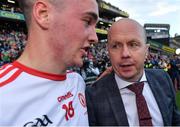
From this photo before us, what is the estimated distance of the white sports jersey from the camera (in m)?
1.34

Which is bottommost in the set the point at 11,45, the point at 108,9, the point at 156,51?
the point at 156,51

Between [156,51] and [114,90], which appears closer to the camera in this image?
[114,90]

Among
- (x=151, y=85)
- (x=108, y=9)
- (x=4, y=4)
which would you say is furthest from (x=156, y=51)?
(x=151, y=85)

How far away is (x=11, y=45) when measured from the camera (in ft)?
56.2

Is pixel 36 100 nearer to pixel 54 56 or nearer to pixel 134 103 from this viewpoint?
pixel 54 56

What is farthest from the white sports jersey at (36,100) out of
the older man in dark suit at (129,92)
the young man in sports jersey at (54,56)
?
the older man in dark suit at (129,92)

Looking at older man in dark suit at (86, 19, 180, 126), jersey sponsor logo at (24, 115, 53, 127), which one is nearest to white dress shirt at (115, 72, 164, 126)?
older man in dark suit at (86, 19, 180, 126)

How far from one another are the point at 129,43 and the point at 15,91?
3.21 ft

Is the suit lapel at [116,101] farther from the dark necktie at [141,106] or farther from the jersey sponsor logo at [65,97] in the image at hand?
the jersey sponsor logo at [65,97]

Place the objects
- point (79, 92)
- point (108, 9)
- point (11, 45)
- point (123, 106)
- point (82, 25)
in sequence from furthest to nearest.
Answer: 1. point (108, 9)
2. point (11, 45)
3. point (123, 106)
4. point (79, 92)
5. point (82, 25)

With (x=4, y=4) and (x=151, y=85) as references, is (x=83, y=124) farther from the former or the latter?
(x=4, y=4)

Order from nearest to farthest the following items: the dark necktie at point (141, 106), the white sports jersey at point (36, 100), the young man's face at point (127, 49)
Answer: the white sports jersey at point (36, 100), the dark necktie at point (141, 106), the young man's face at point (127, 49)

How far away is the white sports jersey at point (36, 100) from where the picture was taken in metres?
1.34

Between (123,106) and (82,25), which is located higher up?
(82,25)
